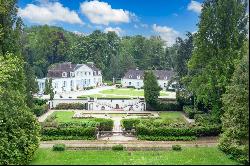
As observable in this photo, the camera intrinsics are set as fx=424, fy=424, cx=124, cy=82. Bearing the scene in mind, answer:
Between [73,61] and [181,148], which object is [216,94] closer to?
[181,148]

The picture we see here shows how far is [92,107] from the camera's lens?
60.6 meters

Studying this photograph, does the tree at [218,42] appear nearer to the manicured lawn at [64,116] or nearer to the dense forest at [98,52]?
the manicured lawn at [64,116]

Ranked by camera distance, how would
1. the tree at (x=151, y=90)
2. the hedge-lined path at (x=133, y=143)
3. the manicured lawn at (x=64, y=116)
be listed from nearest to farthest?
the hedge-lined path at (x=133, y=143)
the manicured lawn at (x=64, y=116)
the tree at (x=151, y=90)

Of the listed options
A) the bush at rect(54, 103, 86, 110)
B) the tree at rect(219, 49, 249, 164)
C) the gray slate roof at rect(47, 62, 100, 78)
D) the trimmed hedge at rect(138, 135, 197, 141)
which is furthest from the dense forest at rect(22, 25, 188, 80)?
the tree at rect(219, 49, 249, 164)

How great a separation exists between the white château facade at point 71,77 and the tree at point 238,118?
58351 mm

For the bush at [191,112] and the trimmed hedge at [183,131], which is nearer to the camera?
the trimmed hedge at [183,131]

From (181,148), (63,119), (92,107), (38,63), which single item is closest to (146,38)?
(38,63)

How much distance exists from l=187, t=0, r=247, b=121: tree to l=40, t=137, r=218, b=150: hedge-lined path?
17.3ft

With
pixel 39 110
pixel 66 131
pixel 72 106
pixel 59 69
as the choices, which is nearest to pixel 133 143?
pixel 66 131

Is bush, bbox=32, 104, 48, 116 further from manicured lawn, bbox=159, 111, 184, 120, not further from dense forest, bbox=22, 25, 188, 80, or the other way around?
dense forest, bbox=22, 25, 188, 80

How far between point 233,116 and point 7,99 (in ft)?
47.9

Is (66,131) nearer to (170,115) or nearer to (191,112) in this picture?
(191,112)

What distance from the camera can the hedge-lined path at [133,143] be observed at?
106 feet

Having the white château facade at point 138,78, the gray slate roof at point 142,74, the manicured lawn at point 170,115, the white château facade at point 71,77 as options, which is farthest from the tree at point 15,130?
the gray slate roof at point 142,74
